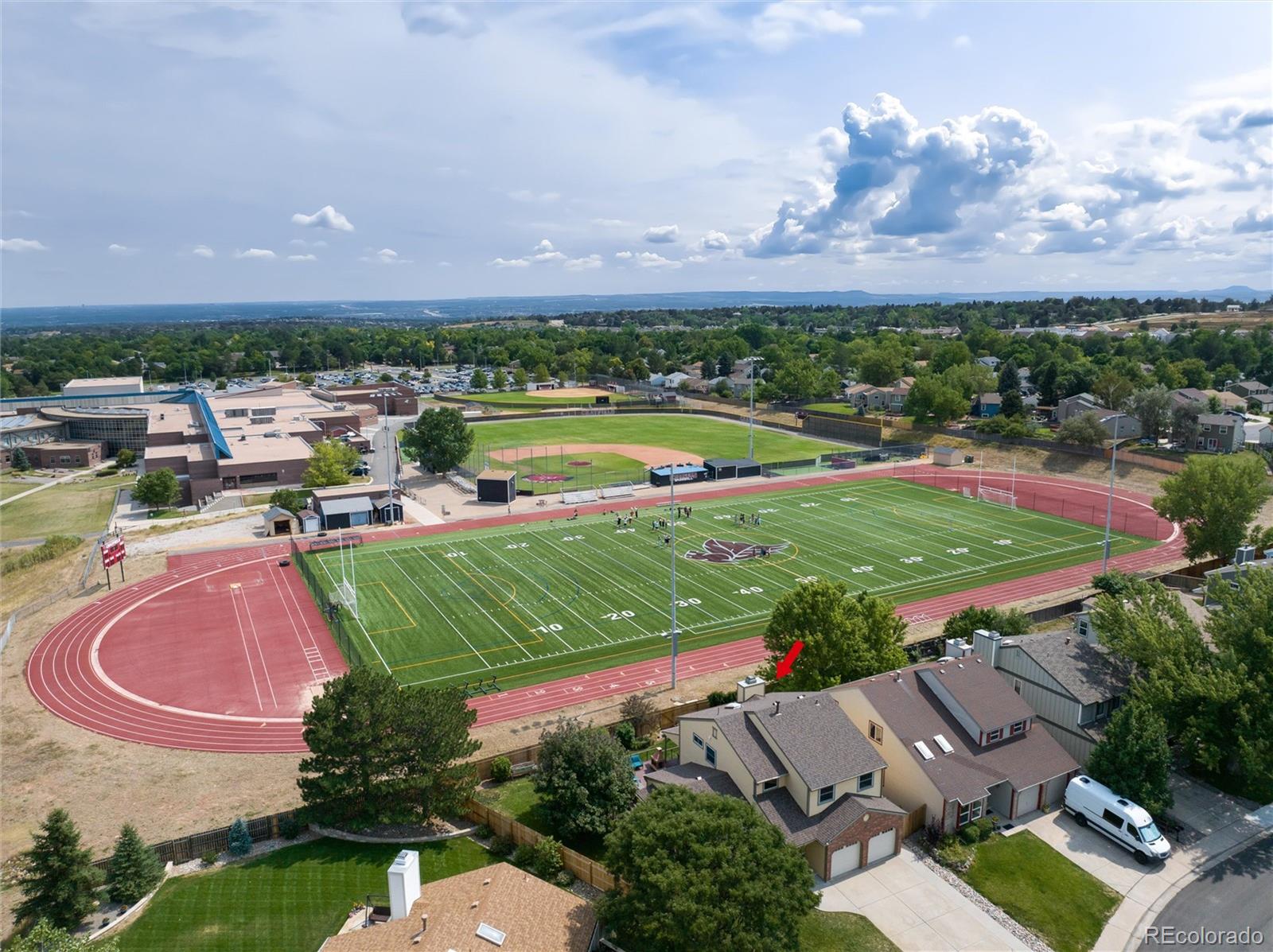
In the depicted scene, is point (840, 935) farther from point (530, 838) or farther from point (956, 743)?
point (530, 838)

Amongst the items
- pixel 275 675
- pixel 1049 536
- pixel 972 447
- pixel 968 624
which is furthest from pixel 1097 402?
pixel 275 675

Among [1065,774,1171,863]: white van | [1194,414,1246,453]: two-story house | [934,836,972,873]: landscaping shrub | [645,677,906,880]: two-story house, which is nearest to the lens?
[645,677,906,880]: two-story house

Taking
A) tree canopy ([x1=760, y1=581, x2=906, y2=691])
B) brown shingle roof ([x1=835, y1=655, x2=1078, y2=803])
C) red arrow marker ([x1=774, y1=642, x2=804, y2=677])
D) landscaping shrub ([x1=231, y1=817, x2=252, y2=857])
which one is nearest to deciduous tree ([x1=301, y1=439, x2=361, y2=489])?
landscaping shrub ([x1=231, y1=817, x2=252, y2=857])

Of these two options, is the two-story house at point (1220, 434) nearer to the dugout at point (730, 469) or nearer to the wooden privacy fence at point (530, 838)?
the dugout at point (730, 469)

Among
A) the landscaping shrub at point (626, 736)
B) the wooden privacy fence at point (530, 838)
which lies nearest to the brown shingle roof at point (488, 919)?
the wooden privacy fence at point (530, 838)

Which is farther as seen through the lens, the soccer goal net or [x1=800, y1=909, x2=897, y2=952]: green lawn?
the soccer goal net

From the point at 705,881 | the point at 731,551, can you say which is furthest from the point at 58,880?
the point at 731,551

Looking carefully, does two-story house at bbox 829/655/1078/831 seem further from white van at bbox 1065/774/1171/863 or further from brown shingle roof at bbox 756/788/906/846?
brown shingle roof at bbox 756/788/906/846

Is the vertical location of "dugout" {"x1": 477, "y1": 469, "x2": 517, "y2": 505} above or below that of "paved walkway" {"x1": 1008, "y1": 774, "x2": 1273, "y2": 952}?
above
